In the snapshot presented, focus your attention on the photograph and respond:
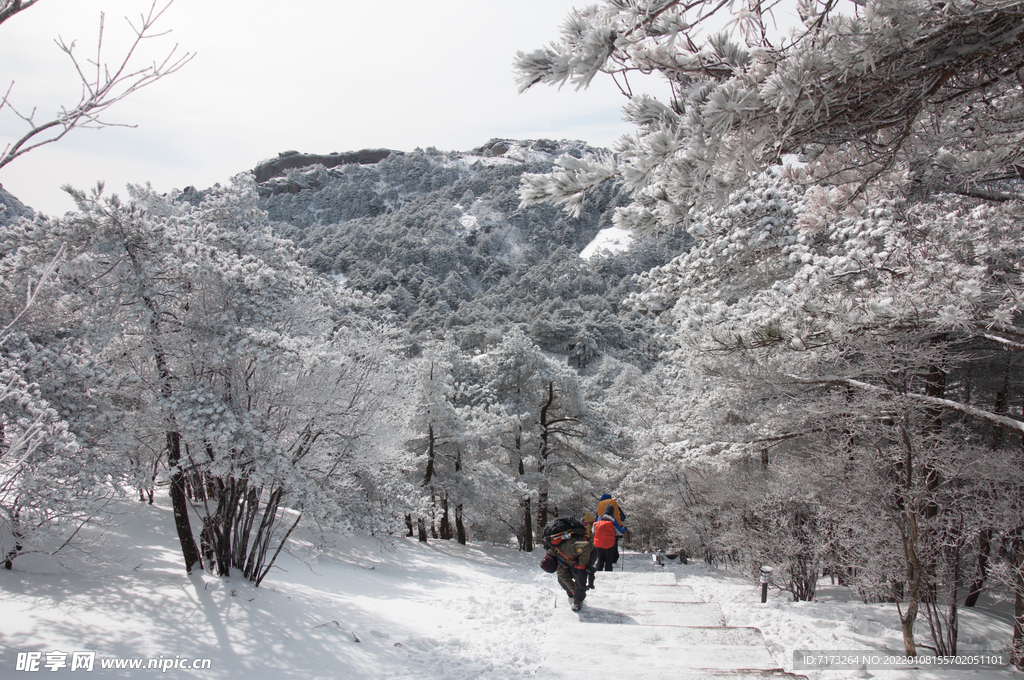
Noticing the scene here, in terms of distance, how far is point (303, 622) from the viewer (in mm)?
6203

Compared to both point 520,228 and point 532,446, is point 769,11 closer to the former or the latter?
point 532,446

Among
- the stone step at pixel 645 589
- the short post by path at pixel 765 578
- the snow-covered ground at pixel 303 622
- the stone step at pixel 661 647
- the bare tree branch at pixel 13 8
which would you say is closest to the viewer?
the bare tree branch at pixel 13 8

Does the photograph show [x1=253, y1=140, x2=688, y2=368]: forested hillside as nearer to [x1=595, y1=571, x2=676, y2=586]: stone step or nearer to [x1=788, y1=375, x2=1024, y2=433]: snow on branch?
[x1=595, y1=571, x2=676, y2=586]: stone step

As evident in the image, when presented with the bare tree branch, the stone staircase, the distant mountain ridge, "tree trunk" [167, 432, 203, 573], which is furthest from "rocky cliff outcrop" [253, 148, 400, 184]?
the bare tree branch

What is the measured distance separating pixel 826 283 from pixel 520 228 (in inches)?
3378

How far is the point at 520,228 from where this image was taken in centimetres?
8919

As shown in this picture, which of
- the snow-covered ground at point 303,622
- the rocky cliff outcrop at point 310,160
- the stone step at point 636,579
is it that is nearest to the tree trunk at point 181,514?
the snow-covered ground at point 303,622

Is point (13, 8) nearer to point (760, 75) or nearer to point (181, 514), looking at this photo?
point (760, 75)

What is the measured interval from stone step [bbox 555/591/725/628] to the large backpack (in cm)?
73

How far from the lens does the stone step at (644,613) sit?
5344 mm

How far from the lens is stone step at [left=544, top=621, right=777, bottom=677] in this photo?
431 centimetres

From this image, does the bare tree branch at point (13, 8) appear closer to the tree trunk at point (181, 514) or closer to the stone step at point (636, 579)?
the tree trunk at point (181, 514)

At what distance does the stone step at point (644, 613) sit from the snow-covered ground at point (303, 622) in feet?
1.92

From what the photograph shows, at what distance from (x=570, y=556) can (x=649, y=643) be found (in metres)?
1.32
